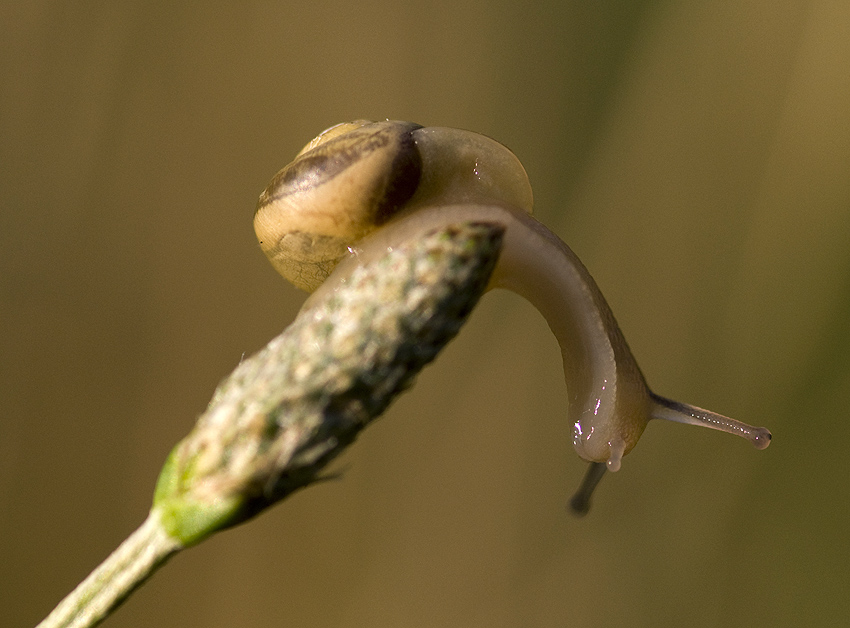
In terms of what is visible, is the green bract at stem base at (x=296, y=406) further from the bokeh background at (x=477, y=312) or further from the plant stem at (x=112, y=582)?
the bokeh background at (x=477, y=312)

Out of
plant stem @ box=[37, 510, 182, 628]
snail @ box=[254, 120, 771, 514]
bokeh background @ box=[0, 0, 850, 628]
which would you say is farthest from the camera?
bokeh background @ box=[0, 0, 850, 628]

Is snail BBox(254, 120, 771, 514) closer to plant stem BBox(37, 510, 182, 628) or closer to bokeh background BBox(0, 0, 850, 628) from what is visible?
plant stem BBox(37, 510, 182, 628)

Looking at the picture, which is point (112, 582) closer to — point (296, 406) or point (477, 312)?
point (296, 406)

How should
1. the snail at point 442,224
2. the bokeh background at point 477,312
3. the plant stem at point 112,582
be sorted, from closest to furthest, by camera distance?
the plant stem at point 112,582, the snail at point 442,224, the bokeh background at point 477,312

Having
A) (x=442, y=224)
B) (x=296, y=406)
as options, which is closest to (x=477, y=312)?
(x=442, y=224)

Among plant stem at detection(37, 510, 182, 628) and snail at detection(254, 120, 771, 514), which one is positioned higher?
snail at detection(254, 120, 771, 514)

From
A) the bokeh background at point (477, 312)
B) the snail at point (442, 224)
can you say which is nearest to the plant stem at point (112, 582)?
the snail at point (442, 224)

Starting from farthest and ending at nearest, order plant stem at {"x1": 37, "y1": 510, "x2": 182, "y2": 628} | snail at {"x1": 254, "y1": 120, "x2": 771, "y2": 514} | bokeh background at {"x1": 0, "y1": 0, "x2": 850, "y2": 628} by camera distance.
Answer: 1. bokeh background at {"x1": 0, "y1": 0, "x2": 850, "y2": 628}
2. snail at {"x1": 254, "y1": 120, "x2": 771, "y2": 514}
3. plant stem at {"x1": 37, "y1": 510, "x2": 182, "y2": 628}

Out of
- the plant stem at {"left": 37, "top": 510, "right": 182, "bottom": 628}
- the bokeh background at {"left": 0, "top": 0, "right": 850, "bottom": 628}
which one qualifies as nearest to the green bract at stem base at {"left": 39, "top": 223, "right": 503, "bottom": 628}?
the plant stem at {"left": 37, "top": 510, "right": 182, "bottom": 628}
